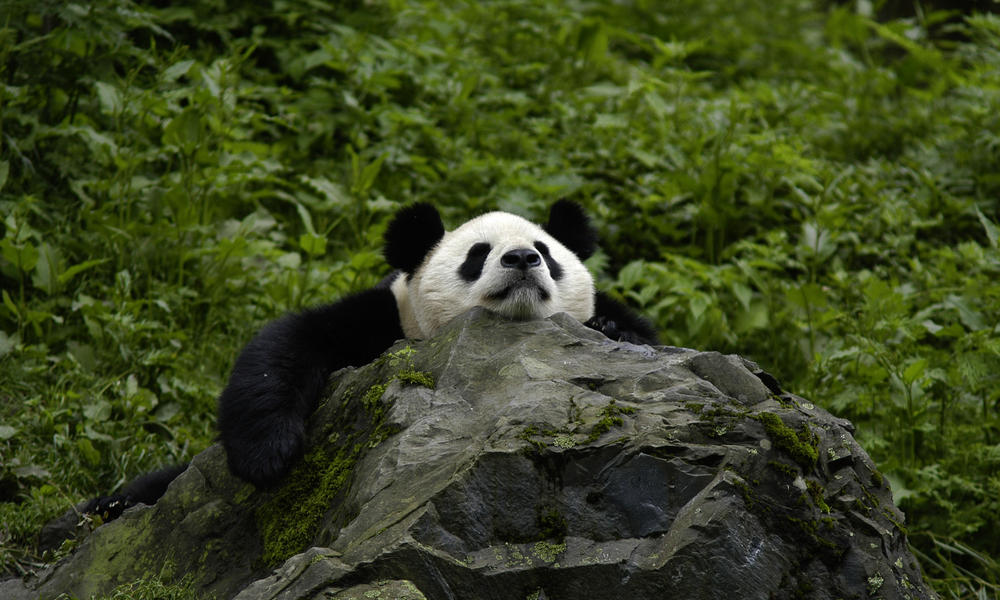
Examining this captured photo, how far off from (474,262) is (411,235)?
0.43 meters

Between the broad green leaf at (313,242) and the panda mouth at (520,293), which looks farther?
the broad green leaf at (313,242)

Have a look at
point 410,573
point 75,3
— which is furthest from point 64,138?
point 410,573

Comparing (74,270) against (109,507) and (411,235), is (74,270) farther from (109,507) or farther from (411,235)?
(411,235)

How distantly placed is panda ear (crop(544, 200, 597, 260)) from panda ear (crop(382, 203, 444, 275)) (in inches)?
25.4

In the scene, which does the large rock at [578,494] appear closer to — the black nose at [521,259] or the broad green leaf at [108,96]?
the black nose at [521,259]

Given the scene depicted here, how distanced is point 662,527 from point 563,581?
33 cm

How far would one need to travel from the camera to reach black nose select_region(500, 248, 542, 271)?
381 cm

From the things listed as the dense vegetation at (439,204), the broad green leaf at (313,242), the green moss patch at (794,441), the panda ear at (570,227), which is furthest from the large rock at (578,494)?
the broad green leaf at (313,242)

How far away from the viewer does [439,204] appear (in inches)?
281

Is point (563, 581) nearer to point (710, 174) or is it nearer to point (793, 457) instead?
point (793, 457)

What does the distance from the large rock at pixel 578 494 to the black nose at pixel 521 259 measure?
1.54 feet

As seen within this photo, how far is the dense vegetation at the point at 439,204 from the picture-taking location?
190 inches

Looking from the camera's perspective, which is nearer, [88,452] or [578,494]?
[578,494]

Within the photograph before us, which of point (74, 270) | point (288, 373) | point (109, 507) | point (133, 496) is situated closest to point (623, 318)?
point (288, 373)
